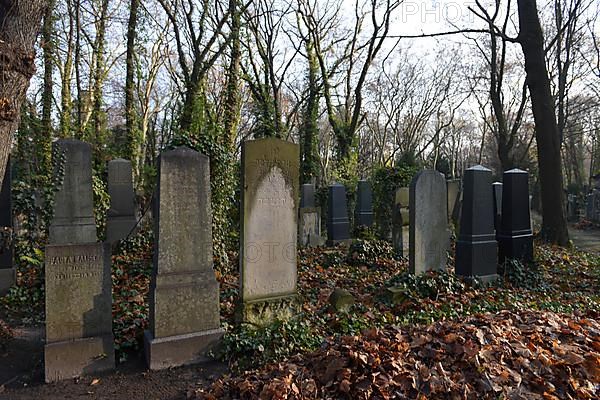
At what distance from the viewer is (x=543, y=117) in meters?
11.0

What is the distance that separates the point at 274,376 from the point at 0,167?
3.49 metres

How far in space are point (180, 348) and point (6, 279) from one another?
15.2 ft

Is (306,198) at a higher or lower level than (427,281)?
higher

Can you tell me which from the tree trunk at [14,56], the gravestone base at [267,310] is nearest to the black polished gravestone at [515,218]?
the gravestone base at [267,310]

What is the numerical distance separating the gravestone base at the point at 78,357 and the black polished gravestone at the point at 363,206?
11.1 metres

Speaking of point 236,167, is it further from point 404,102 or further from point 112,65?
point 404,102

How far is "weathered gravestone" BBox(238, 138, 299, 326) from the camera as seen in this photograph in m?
5.02

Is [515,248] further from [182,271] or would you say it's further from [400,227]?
[182,271]

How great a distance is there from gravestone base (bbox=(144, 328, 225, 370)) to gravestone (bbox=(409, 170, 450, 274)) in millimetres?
4142

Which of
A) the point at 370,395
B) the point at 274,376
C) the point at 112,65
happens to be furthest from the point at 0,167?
the point at 112,65

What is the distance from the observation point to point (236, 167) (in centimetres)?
961

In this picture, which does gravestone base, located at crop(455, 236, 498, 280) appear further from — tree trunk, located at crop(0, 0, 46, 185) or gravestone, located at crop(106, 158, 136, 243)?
gravestone, located at crop(106, 158, 136, 243)

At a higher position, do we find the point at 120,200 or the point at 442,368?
the point at 120,200

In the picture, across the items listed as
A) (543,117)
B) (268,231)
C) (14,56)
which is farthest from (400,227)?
(14,56)
